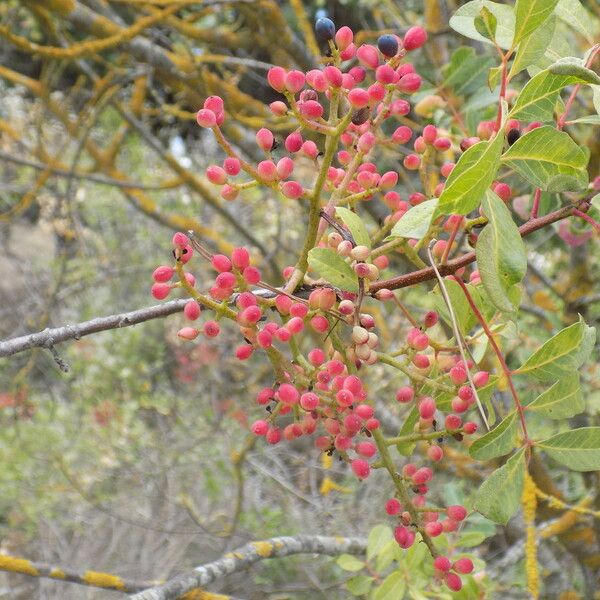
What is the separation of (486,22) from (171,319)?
3.22m

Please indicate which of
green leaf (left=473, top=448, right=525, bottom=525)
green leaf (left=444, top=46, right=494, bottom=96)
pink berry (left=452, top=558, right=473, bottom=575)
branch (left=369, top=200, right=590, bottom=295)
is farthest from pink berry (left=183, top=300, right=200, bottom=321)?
green leaf (left=444, top=46, right=494, bottom=96)

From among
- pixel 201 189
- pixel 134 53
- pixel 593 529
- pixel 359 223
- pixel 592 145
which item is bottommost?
pixel 593 529

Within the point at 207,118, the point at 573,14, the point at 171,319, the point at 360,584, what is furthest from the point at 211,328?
the point at 171,319

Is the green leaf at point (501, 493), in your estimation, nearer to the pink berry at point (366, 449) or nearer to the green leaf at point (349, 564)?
the pink berry at point (366, 449)

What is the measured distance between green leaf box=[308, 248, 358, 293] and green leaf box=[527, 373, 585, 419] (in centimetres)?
19

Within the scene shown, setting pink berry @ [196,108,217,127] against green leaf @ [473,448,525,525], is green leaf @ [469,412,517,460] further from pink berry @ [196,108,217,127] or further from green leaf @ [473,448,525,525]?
pink berry @ [196,108,217,127]

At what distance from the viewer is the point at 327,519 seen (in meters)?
2.10

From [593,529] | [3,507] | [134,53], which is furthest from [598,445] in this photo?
[3,507]

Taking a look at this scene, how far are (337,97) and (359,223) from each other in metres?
0.08

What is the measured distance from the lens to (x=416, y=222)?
416 mm

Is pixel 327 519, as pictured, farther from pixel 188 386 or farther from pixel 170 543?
pixel 188 386

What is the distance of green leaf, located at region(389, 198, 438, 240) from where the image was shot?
16.1 inches

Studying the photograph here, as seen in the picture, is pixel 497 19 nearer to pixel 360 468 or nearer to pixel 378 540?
pixel 360 468

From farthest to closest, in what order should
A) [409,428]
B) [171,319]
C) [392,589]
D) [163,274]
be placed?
[171,319] → [392,589] → [409,428] → [163,274]
